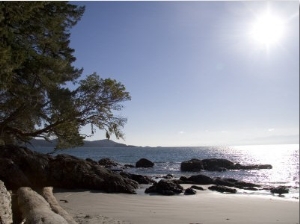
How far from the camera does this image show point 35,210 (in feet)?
29.0

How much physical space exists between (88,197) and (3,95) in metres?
6.20

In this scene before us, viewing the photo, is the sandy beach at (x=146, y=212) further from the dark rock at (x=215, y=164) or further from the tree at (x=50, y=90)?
the dark rock at (x=215, y=164)

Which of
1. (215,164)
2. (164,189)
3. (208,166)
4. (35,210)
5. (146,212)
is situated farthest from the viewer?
(215,164)

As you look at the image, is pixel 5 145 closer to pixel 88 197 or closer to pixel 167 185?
pixel 88 197

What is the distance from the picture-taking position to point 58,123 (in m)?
16.8

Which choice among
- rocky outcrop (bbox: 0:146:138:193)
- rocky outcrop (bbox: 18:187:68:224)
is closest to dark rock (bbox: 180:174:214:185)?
rocky outcrop (bbox: 0:146:138:193)

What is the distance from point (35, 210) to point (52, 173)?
914 cm

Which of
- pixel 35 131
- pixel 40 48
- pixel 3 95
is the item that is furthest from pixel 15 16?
pixel 35 131

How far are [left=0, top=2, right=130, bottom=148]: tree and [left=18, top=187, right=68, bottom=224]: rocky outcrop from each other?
4575 millimetres

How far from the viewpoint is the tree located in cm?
1429

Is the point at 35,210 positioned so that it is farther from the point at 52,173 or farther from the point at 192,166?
the point at 192,166

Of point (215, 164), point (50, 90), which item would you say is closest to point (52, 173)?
point (50, 90)

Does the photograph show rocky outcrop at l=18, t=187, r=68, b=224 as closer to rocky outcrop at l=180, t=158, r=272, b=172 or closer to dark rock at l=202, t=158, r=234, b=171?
rocky outcrop at l=180, t=158, r=272, b=172

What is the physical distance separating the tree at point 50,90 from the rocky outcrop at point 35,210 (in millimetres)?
4575
